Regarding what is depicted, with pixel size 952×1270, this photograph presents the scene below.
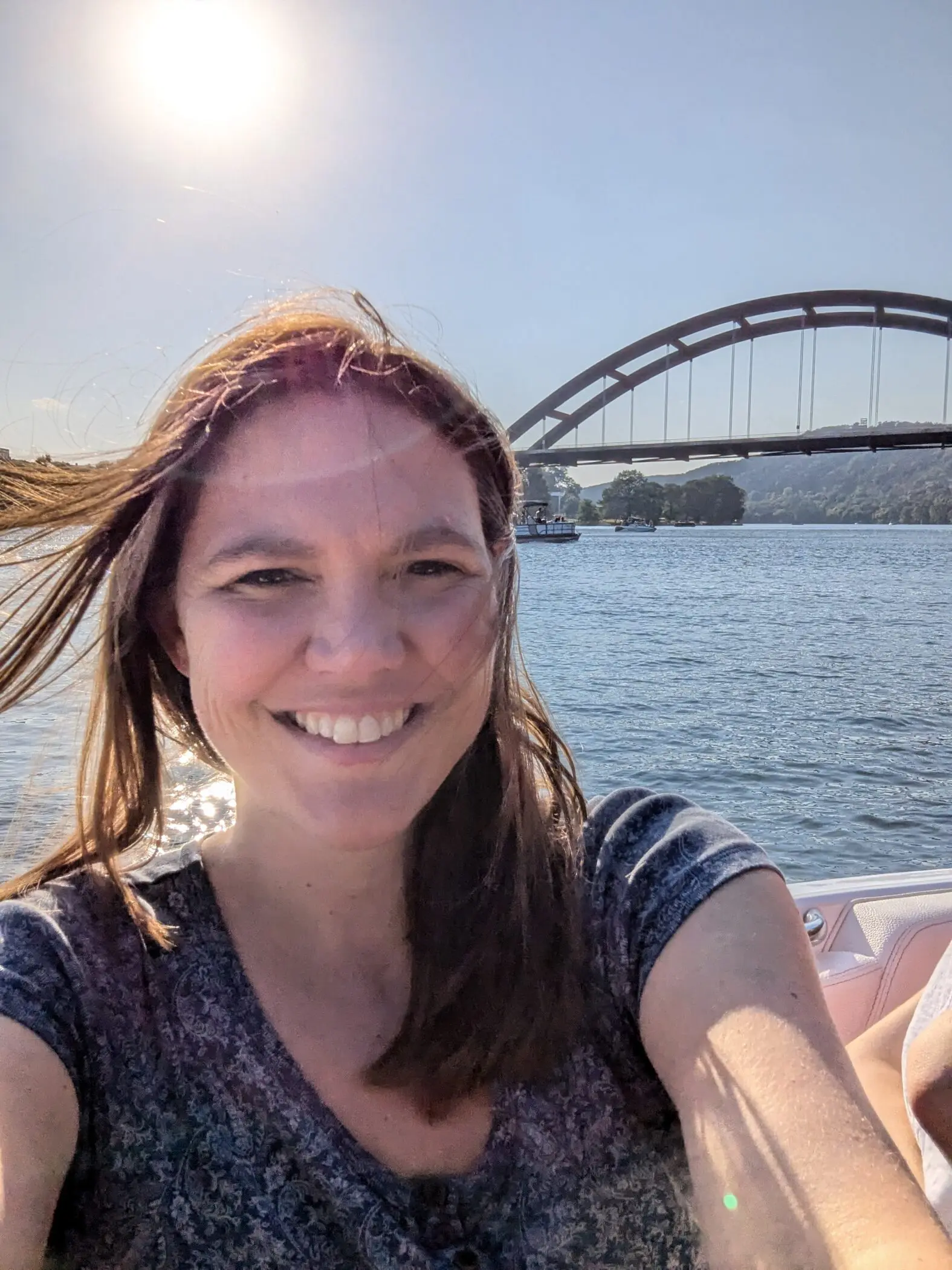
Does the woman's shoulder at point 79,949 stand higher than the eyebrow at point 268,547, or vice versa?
the eyebrow at point 268,547

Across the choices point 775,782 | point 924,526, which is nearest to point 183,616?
point 775,782

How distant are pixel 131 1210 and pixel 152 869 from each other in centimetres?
39

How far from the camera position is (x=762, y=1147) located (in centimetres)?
101

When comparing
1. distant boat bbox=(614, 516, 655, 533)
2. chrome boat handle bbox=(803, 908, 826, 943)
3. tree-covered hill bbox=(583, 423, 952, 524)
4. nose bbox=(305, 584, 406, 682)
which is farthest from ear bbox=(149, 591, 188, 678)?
distant boat bbox=(614, 516, 655, 533)

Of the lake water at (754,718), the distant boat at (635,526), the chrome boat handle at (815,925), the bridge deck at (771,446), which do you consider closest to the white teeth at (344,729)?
the lake water at (754,718)

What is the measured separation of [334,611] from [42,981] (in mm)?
526

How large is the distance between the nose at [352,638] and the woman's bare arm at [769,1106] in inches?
19.3

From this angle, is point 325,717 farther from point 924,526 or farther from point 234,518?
point 924,526

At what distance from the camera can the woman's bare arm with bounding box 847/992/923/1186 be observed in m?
1.44

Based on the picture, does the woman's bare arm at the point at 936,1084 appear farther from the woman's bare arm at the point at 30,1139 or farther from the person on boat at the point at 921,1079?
the woman's bare arm at the point at 30,1139

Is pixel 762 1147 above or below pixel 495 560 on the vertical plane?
below

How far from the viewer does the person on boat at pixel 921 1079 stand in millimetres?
1238

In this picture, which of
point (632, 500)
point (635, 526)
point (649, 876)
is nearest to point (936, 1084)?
point (649, 876)

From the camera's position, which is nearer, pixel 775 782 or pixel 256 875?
pixel 256 875
